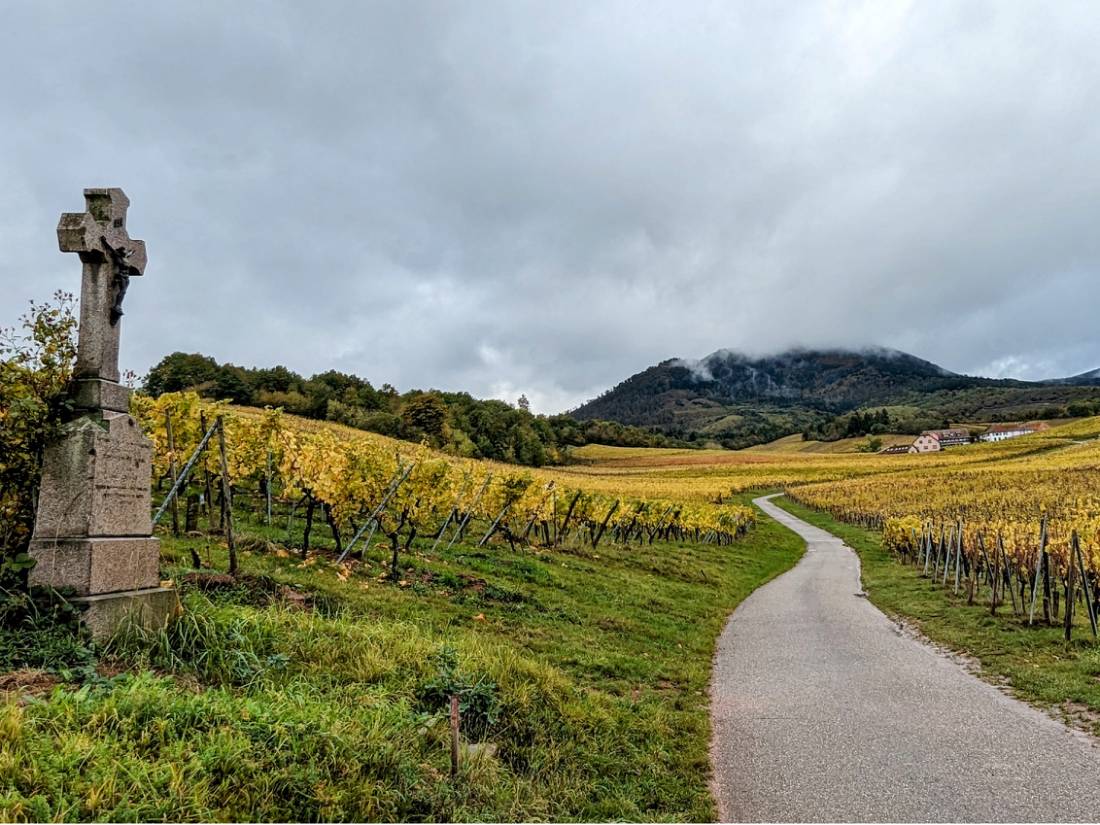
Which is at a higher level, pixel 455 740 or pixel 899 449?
pixel 899 449

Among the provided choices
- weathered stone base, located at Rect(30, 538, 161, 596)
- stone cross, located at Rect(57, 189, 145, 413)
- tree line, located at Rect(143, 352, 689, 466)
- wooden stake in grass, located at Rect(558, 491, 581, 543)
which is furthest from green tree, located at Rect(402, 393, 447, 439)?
weathered stone base, located at Rect(30, 538, 161, 596)

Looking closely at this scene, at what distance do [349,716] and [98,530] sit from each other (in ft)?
10.6

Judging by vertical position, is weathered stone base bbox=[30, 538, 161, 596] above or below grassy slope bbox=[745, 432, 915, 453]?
below

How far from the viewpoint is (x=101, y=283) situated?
7285 mm

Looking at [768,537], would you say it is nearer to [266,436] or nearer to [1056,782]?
[266,436]

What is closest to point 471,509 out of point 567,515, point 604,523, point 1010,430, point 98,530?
point 567,515

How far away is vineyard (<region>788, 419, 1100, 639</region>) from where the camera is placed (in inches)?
648

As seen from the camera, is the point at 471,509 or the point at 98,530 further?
the point at 471,509

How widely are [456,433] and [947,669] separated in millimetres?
81286

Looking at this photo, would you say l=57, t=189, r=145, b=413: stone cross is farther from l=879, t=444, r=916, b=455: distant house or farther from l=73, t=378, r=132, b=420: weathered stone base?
l=879, t=444, r=916, b=455: distant house

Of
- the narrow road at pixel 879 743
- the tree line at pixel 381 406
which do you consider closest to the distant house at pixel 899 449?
the tree line at pixel 381 406

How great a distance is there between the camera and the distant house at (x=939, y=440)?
13000 cm

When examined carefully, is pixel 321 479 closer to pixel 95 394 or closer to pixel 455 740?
pixel 95 394

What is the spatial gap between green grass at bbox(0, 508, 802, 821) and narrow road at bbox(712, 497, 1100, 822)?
1.91 feet
